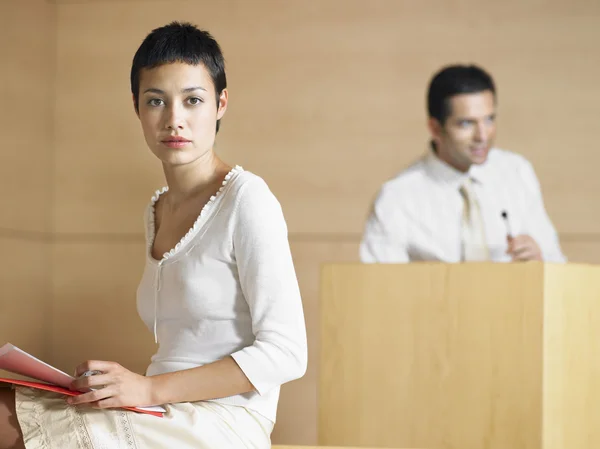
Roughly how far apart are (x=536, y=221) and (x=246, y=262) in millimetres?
Answer: 2657

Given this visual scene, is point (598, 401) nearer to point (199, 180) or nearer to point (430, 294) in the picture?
point (430, 294)

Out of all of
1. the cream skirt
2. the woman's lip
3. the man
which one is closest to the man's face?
the man

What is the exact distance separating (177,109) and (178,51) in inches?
3.5

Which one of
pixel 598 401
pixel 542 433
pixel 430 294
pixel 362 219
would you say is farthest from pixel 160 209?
pixel 362 219

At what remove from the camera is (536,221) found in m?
3.52

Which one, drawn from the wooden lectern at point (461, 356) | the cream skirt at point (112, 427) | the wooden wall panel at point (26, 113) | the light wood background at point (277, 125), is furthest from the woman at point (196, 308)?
the wooden wall panel at point (26, 113)

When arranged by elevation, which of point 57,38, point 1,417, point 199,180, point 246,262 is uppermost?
point 57,38

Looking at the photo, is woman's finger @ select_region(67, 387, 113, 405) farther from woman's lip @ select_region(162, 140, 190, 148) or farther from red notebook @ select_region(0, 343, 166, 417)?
woman's lip @ select_region(162, 140, 190, 148)

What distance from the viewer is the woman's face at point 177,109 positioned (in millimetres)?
1223

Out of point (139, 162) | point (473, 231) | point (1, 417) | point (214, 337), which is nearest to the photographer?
point (1, 417)

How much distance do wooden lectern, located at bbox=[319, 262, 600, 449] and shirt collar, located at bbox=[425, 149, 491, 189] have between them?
1489 millimetres

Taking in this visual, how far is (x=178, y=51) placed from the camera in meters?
1.23

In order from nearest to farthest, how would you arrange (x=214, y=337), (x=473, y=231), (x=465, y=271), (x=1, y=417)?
(x=1, y=417) → (x=214, y=337) → (x=465, y=271) → (x=473, y=231)

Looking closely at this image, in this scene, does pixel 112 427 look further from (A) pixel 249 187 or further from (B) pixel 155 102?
(B) pixel 155 102
